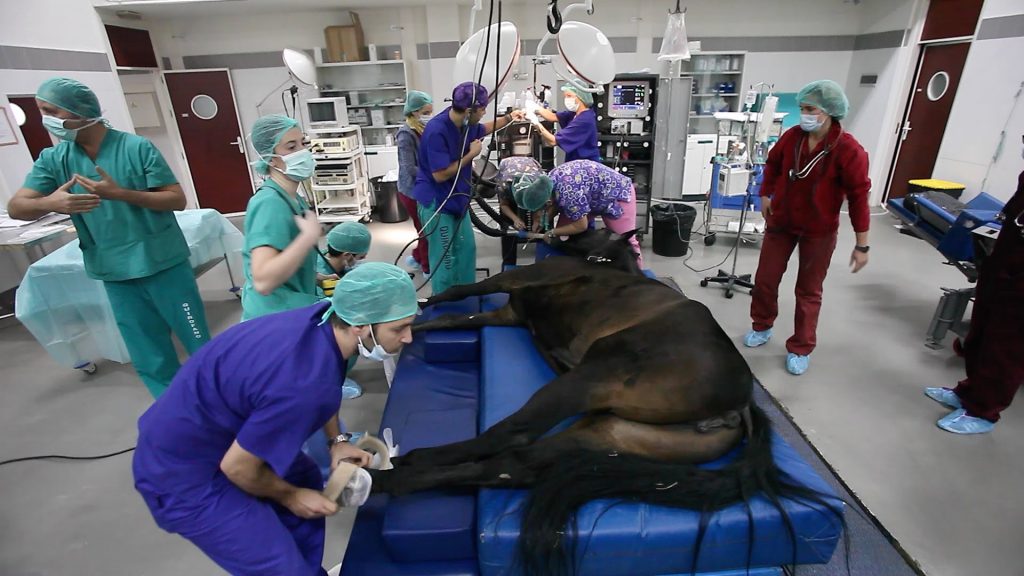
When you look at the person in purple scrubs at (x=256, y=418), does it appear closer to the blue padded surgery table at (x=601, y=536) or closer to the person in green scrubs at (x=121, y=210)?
the blue padded surgery table at (x=601, y=536)

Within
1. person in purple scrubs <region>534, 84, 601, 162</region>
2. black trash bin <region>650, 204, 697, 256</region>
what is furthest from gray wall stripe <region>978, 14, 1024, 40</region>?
person in purple scrubs <region>534, 84, 601, 162</region>

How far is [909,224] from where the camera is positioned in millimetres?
3395

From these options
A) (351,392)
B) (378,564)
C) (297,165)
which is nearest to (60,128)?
(297,165)

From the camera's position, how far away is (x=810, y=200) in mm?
2529

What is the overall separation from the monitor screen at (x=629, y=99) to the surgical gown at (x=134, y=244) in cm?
427

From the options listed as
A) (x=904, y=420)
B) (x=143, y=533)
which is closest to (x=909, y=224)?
(x=904, y=420)

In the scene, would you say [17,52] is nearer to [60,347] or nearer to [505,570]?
[60,347]

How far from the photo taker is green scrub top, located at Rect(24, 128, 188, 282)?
1.95 meters

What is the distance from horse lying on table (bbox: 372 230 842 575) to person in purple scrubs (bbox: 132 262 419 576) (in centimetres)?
37

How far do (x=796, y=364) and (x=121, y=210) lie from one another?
133 inches

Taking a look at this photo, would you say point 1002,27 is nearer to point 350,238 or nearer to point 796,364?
point 796,364

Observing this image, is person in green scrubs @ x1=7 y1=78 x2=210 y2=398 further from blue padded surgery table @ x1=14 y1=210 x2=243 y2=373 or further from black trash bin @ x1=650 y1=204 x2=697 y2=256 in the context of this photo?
black trash bin @ x1=650 y1=204 x2=697 y2=256

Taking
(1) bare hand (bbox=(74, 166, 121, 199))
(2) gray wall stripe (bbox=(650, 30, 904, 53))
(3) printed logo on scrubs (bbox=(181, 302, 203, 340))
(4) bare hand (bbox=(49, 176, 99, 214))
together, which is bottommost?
(3) printed logo on scrubs (bbox=(181, 302, 203, 340))

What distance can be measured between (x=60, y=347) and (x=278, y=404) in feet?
9.19
